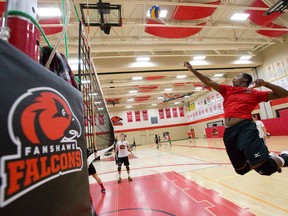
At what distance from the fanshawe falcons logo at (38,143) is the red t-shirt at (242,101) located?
248 cm

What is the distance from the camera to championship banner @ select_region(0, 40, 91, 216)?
1.86 feet

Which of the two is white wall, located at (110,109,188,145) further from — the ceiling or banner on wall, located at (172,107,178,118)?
the ceiling

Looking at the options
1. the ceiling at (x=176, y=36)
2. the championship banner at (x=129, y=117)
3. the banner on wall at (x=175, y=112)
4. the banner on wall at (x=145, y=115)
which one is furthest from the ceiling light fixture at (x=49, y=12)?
the banner on wall at (x=175, y=112)

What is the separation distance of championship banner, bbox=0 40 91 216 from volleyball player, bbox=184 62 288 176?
2.25 m

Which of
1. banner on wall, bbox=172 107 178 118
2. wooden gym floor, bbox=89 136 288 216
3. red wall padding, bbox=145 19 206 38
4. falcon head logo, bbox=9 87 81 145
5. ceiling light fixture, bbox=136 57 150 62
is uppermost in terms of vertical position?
red wall padding, bbox=145 19 206 38

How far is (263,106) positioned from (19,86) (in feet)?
59.3

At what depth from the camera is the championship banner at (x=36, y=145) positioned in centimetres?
57

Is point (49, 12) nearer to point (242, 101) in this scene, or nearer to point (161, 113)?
point (242, 101)

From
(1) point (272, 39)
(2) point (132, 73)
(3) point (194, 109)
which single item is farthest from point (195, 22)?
(3) point (194, 109)

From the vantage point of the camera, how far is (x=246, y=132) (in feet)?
8.27

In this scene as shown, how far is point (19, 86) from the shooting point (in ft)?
2.07

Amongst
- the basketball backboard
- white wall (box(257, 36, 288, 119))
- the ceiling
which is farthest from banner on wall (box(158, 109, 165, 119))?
the basketball backboard

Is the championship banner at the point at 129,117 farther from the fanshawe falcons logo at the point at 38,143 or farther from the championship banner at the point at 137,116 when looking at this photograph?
the fanshawe falcons logo at the point at 38,143

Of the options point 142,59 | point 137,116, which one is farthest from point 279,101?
point 137,116
